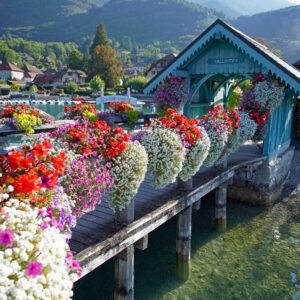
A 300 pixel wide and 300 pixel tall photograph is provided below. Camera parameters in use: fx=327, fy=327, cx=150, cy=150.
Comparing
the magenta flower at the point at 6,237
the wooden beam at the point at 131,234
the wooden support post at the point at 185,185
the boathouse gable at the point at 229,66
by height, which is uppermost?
the boathouse gable at the point at 229,66

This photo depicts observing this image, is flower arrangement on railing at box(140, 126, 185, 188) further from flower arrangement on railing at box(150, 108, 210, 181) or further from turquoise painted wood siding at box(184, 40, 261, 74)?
turquoise painted wood siding at box(184, 40, 261, 74)

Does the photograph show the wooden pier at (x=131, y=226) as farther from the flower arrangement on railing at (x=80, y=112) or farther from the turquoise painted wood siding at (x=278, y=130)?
the turquoise painted wood siding at (x=278, y=130)

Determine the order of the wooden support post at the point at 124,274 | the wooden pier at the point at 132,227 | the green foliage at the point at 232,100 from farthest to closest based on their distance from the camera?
the green foliage at the point at 232,100 < the wooden support post at the point at 124,274 < the wooden pier at the point at 132,227

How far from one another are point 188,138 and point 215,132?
1.87 metres

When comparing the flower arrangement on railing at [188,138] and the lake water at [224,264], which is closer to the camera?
the flower arrangement on railing at [188,138]

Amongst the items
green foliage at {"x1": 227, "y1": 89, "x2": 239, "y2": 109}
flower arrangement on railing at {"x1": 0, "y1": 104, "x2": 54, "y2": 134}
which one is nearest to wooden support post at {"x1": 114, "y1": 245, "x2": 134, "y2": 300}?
flower arrangement on railing at {"x1": 0, "y1": 104, "x2": 54, "y2": 134}

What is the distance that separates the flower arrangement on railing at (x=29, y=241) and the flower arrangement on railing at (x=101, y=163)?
963mm

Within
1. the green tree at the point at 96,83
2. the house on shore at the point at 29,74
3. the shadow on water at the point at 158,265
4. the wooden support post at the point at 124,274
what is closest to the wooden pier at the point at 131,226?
the wooden support post at the point at 124,274

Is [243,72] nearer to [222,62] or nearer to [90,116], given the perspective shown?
[222,62]

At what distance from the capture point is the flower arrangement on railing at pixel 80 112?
34.2ft

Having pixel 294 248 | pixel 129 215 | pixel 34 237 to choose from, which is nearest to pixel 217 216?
pixel 294 248

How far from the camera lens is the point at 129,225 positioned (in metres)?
5.91

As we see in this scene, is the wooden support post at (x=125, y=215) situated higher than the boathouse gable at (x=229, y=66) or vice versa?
the boathouse gable at (x=229, y=66)

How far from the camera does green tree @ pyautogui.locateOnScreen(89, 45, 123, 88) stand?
81.8 metres
